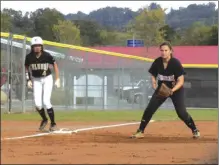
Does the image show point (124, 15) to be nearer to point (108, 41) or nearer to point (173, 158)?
point (108, 41)

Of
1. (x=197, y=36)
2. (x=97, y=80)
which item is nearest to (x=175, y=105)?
(x=97, y=80)

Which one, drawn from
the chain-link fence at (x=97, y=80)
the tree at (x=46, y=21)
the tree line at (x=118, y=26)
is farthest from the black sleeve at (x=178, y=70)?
the tree at (x=46, y=21)

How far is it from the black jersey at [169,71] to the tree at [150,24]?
41081 millimetres

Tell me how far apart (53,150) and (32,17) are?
63.8 metres

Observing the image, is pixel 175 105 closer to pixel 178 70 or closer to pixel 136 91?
pixel 178 70

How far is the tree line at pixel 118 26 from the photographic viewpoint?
168 ft

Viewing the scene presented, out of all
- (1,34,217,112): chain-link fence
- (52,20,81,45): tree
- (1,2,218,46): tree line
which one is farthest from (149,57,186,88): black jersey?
(52,20,81,45): tree

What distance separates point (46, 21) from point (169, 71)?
189 ft

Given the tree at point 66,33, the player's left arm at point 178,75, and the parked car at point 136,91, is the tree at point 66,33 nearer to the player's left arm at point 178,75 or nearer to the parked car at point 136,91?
the parked car at point 136,91

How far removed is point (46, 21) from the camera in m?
65.1

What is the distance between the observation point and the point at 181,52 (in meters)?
43.1

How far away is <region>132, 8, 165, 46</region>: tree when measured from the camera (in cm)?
5028

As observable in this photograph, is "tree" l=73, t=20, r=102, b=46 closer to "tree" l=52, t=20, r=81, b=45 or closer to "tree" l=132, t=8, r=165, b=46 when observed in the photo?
"tree" l=52, t=20, r=81, b=45

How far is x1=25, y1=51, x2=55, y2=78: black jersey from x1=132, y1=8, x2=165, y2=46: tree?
40504mm
